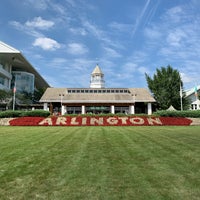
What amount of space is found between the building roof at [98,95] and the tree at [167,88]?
2.46m

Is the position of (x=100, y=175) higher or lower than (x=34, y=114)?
lower

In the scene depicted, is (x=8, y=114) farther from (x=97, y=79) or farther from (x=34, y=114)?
(x=97, y=79)

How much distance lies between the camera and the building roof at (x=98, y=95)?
145ft

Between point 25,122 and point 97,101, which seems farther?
point 97,101

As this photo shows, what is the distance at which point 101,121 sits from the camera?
25.7 m

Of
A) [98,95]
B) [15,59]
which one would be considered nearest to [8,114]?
[98,95]

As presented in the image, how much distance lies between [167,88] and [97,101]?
52.4ft

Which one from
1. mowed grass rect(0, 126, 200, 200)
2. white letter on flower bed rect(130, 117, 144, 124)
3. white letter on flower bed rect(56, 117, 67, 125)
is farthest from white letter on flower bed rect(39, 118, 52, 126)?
mowed grass rect(0, 126, 200, 200)

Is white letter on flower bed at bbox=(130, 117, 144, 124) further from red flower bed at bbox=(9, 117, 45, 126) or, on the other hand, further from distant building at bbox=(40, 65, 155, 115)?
distant building at bbox=(40, 65, 155, 115)

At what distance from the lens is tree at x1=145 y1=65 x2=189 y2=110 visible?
45875 mm

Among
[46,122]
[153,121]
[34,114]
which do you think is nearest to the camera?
[153,121]

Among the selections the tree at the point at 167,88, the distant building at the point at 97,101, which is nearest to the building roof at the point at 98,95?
the distant building at the point at 97,101

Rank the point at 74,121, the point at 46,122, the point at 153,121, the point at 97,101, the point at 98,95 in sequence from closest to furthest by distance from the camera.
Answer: the point at 153,121 → the point at 46,122 → the point at 74,121 → the point at 97,101 → the point at 98,95

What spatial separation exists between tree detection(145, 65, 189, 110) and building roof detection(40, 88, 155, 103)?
8.07 feet
